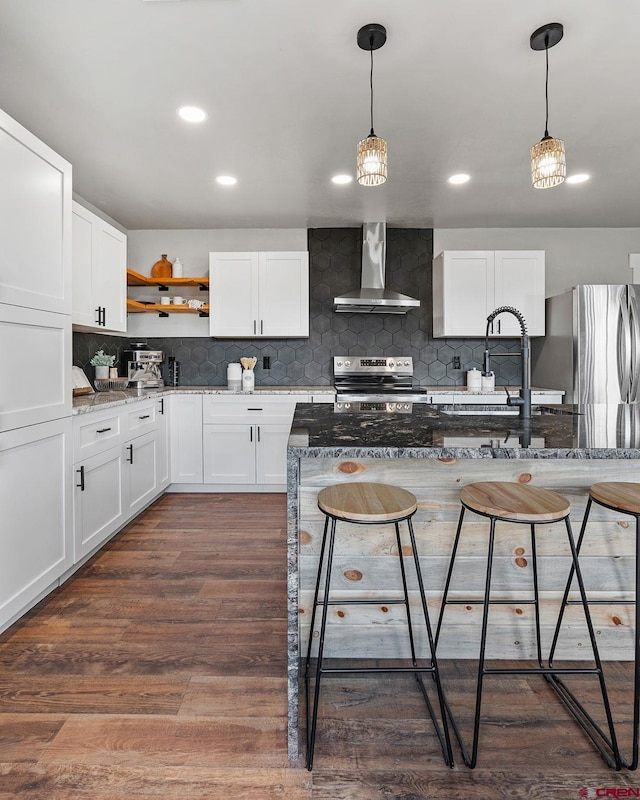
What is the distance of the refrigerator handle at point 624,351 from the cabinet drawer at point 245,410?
2.70 m

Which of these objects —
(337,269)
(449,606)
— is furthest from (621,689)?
(337,269)

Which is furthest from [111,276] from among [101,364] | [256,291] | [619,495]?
[619,495]

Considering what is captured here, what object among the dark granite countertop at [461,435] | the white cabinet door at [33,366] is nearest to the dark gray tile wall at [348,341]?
the white cabinet door at [33,366]

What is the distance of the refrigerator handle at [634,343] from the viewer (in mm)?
3768

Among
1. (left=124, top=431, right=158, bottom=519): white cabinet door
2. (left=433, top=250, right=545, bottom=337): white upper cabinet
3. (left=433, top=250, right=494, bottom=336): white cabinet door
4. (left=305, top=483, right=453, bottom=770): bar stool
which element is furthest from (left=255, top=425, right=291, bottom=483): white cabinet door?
(left=305, top=483, right=453, bottom=770): bar stool

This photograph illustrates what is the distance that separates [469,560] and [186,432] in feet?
9.58

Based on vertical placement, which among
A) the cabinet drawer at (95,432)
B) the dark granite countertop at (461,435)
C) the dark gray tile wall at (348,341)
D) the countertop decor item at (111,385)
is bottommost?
the cabinet drawer at (95,432)

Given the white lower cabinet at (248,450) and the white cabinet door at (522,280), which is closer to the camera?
the white lower cabinet at (248,450)

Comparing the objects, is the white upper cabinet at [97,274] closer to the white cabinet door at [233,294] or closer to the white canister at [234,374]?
A: the white cabinet door at [233,294]

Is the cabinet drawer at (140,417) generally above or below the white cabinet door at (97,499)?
above

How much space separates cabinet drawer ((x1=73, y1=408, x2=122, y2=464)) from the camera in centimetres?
248

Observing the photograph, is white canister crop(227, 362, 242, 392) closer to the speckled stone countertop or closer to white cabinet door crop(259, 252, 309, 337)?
the speckled stone countertop

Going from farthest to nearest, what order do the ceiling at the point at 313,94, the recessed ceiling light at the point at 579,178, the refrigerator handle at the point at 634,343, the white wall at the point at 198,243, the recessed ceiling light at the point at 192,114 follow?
1. the white wall at the point at 198,243
2. the refrigerator handle at the point at 634,343
3. the recessed ceiling light at the point at 579,178
4. the recessed ceiling light at the point at 192,114
5. the ceiling at the point at 313,94

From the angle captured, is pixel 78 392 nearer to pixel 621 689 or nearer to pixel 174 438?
pixel 174 438
